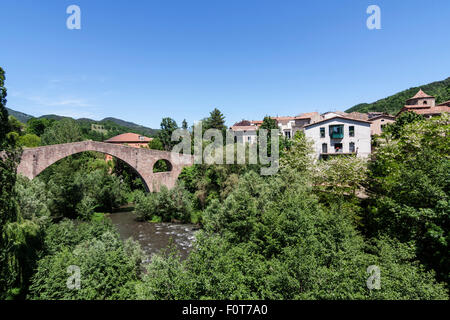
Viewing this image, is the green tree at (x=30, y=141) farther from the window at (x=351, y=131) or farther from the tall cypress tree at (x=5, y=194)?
the window at (x=351, y=131)

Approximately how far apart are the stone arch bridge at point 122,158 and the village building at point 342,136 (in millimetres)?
18941

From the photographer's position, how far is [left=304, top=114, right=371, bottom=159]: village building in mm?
29734

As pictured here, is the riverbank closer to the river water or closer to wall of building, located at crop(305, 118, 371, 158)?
the river water

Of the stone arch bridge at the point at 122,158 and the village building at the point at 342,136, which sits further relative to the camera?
the village building at the point at 342,136

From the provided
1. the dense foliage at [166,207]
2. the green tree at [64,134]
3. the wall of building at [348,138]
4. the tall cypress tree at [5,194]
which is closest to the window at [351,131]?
the wall of building at [348,138]

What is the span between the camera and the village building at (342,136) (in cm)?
2973

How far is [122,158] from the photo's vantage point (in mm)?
29719

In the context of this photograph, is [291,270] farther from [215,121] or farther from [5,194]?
[215,121]

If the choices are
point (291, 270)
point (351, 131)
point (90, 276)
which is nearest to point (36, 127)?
point (90, 276)

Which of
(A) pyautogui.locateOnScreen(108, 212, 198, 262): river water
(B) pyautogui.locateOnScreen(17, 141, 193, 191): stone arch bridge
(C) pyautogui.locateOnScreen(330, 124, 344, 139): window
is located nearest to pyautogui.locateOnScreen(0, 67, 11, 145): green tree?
(A) pyautogui.locateOnScreen(108, 212, 198, 262): river water
